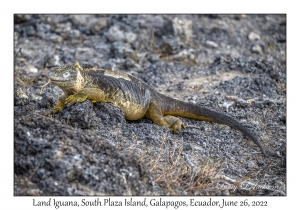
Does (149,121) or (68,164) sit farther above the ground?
(149,121)

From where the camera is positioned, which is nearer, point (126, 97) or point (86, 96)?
point (86, 96)

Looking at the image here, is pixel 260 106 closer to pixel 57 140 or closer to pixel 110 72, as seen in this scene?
pixel 110 72

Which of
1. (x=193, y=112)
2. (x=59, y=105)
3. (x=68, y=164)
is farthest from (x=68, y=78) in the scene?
(x=193, y=112)

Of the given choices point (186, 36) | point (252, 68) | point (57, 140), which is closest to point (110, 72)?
point (57, 140)

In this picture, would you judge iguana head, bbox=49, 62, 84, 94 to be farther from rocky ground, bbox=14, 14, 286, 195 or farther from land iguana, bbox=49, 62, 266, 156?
rocky ground, bbox=14, 14, 286, 195

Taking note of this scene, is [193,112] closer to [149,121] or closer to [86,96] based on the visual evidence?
[149,121]


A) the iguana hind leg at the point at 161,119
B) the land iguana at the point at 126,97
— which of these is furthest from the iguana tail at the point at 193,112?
the iguana hind leg at the point at 161,119

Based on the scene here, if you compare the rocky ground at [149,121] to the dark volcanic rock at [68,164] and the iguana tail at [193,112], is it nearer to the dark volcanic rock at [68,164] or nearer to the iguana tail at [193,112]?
the dark volcanic rock at [68,164]

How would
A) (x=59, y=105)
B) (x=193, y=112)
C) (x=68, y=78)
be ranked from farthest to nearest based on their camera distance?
(x=193, y=112) → (x=59, y=105) → (x=68, y=78)
